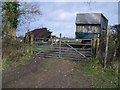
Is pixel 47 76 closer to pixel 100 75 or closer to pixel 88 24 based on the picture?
pixel 100 75

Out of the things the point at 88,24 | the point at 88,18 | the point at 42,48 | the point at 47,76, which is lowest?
the point at 47,76

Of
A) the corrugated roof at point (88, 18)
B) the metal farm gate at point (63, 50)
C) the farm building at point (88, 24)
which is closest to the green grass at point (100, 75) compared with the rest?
the metal farm gate at point (63, 50)

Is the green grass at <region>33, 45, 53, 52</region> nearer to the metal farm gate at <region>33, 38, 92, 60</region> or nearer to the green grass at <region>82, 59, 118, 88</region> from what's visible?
the metal farm gate at <region>33, 38, 92, 60</region>

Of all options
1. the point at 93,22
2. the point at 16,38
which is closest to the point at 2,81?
the point at 16,38

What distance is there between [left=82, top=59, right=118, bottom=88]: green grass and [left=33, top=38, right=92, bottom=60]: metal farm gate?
208cm

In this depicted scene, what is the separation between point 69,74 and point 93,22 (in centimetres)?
1897

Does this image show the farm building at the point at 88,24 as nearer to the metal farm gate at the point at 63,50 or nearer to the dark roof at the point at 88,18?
the dark roof at the point at 88,18

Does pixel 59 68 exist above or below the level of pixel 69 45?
below

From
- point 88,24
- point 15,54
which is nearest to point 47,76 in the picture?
point 15,54

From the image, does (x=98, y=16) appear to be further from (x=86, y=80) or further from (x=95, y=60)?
(x=86, y=80)

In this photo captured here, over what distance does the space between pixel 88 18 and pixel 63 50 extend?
15.1 meters

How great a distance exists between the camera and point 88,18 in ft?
107

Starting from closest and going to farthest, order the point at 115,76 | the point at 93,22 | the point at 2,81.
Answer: the point at 2,81, the point at 115,76, the point at 93,22

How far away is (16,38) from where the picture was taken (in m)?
18.9
